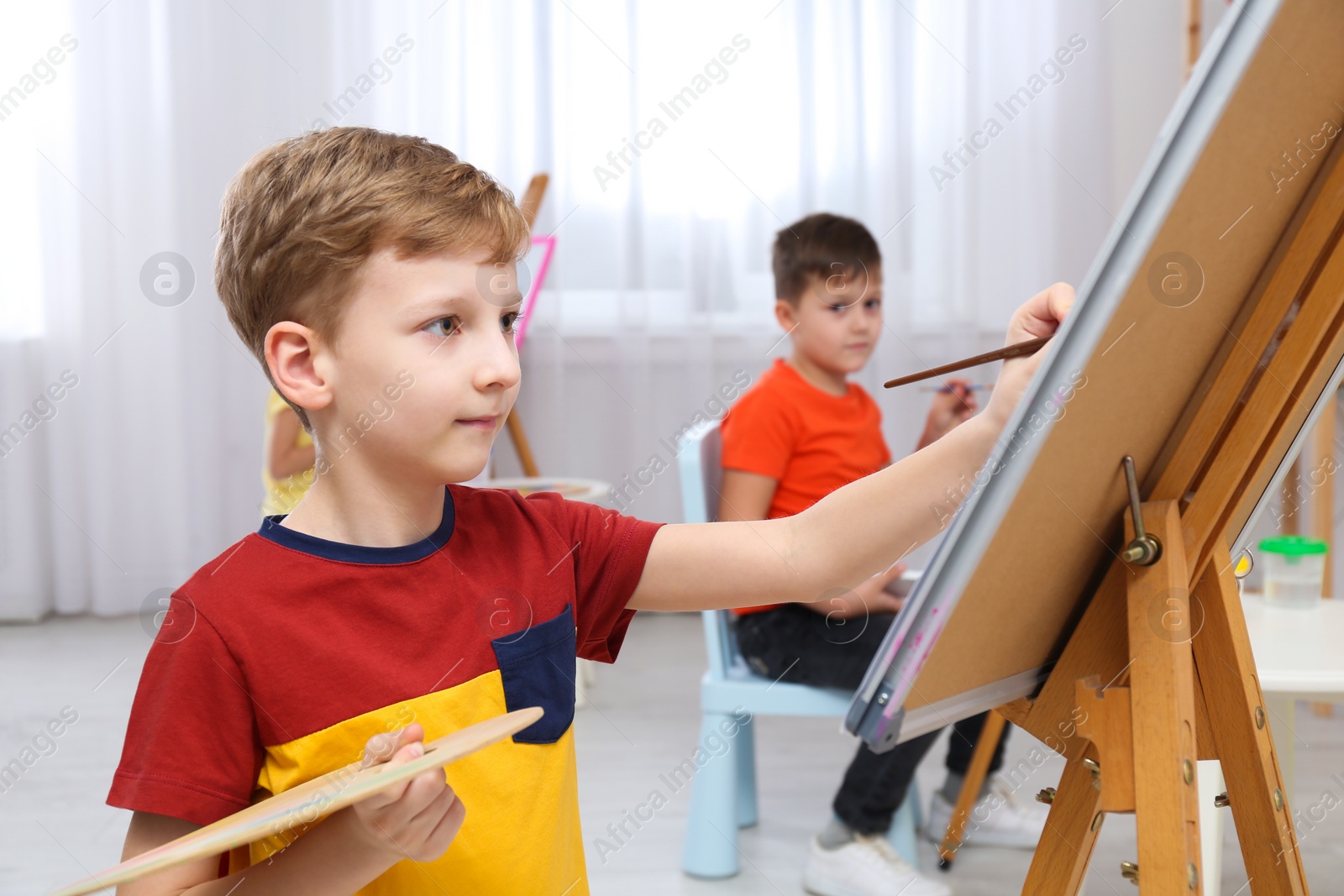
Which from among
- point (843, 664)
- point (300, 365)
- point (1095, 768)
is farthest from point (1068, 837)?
point (843, 664)

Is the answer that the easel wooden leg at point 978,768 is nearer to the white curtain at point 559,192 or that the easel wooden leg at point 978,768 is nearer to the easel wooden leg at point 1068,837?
Answer: the easel wooden leg at point 1068,837

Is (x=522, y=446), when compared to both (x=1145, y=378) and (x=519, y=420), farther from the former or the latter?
(x=1145, y=378)

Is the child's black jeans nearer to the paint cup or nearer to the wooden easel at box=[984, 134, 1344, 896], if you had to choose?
the paint cup

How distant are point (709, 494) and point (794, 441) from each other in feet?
0.64

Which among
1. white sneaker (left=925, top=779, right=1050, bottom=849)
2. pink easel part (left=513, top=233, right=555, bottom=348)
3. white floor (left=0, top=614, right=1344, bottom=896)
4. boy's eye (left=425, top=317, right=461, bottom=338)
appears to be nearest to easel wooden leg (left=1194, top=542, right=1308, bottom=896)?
boy's eye (left=425, top=317, right=461, bottom=338)

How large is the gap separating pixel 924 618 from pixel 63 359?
300 centimetres

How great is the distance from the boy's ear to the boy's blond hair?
0.01 meters

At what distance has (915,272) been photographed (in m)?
3.06

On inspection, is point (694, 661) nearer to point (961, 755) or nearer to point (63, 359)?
point (961, 755)

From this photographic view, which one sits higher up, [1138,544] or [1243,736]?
[1138,544]

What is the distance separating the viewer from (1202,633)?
2.23ft

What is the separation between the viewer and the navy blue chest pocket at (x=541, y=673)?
709mm

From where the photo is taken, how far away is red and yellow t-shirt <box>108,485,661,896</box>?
2.00 feet

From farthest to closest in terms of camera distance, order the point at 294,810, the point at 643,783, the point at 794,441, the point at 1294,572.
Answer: the point at 643,783, the point at 794,441, the point at 1294,572, the point at 294,810
